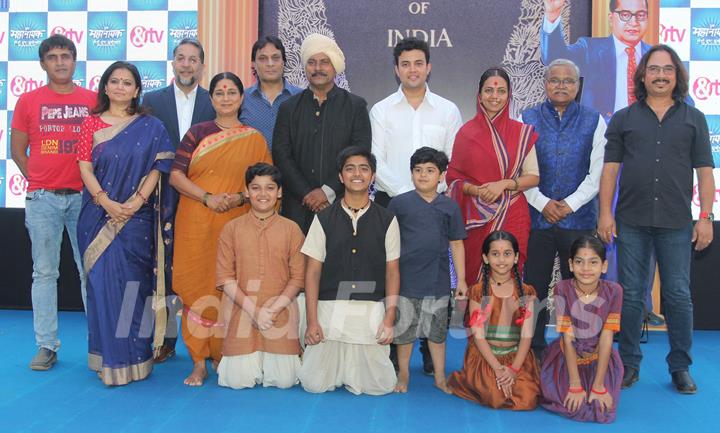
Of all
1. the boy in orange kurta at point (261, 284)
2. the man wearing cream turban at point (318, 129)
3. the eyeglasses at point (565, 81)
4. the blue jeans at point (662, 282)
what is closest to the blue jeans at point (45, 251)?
the boy in orange kurta at point (261, 284)

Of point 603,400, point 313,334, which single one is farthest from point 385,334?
point 603,400

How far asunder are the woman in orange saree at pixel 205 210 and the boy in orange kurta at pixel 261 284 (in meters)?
0.15

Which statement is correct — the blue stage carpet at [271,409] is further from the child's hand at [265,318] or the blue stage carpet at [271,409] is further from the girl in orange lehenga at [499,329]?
the child's hand at [265,318]

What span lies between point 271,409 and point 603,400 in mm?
1365

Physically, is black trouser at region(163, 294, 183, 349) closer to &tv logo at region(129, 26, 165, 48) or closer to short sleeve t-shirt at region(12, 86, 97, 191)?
short sleeve t-shirt at region(12, 86, 97, 191)

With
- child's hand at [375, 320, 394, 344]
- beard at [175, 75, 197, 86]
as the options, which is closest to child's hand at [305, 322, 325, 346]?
child's hand at [375, 320, 394, 344]

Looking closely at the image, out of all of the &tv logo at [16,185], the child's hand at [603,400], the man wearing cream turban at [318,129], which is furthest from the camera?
the &tv logo at [16,185]

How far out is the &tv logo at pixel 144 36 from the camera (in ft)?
17.7

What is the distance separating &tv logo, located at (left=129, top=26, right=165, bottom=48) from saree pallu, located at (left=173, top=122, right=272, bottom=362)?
231cm

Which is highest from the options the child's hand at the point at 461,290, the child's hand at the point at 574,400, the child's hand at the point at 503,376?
the child's hand at the point at 461,290

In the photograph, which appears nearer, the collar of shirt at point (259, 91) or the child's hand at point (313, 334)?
the child's hand at point (313, 334)

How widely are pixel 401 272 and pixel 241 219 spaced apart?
796 mm

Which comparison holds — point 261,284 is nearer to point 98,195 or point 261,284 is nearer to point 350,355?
point 350,355

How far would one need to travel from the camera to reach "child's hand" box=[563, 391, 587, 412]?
2.84 m
